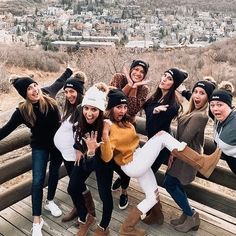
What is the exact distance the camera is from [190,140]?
2.71 m

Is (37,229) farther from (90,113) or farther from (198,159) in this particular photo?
(198,159)

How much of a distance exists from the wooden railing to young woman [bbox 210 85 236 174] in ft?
1.25

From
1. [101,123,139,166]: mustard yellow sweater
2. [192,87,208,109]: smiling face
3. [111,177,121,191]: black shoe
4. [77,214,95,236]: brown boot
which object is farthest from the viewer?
[111,177,121,191]: black shoe

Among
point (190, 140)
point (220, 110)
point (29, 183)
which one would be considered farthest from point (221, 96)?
point (29, 183)

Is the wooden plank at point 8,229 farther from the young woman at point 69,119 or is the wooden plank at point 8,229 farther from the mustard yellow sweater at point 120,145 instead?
the mustard yellow sweater at point 120,145

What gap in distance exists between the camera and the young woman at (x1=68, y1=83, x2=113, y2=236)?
2.58m

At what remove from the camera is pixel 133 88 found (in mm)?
3127

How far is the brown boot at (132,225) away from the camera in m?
2.80

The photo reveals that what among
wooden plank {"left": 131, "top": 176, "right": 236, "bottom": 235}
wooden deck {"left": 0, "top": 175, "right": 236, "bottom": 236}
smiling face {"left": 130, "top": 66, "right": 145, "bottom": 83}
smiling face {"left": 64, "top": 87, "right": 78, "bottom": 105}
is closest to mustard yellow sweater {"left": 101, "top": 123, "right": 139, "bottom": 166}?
smiling face {"left": 64, "top": 87, "right": 78, "bottom": 105}

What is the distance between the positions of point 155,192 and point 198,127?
624 millimetres

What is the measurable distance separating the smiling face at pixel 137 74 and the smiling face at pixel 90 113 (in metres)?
0.68

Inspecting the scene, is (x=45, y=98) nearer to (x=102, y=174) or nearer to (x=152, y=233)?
(x=102, y=174)

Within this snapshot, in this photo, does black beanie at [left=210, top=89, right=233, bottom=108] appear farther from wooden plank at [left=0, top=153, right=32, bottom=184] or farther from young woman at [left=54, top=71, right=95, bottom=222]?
wooden plank at [left=0, top=153, right=32, bottom=184]

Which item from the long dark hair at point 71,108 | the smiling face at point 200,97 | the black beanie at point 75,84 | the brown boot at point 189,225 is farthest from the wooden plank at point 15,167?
the smiling face at point 200,97
